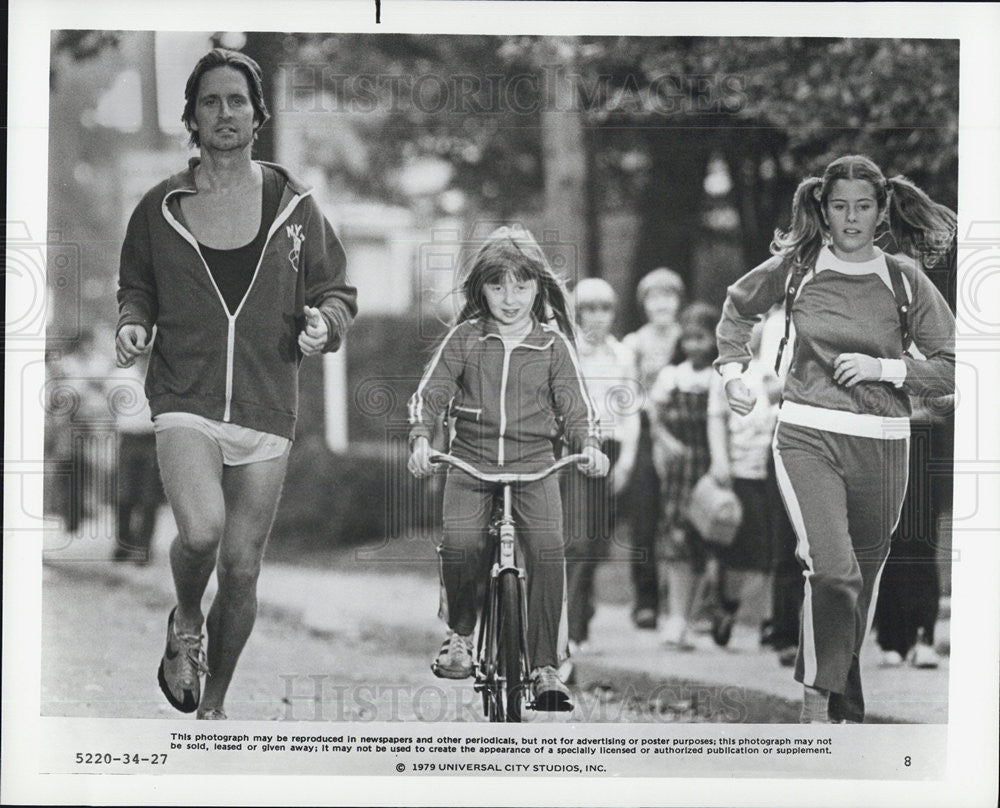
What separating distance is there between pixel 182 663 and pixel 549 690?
1.46 metres

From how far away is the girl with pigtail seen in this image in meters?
5.00

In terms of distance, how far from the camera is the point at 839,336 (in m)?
5.00

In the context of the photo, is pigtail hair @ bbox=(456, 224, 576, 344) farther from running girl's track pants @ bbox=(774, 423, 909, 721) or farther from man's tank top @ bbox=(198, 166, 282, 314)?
running girl's track pants @ bbox=(774, 423, 909, 721)

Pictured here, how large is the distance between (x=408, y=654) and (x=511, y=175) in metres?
1.95

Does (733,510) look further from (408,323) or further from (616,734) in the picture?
(408,323)

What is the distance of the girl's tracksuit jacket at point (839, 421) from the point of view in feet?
16.4

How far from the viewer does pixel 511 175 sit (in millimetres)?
5008

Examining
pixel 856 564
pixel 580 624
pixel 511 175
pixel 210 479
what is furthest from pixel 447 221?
pixel 856 564

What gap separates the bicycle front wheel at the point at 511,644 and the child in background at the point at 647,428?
0.48 meters

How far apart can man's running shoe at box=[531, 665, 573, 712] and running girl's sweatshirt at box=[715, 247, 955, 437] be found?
54.2 inches

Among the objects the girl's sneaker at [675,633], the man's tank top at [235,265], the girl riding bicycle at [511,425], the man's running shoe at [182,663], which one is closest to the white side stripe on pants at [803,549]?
the girl's sneaker at [675,633]

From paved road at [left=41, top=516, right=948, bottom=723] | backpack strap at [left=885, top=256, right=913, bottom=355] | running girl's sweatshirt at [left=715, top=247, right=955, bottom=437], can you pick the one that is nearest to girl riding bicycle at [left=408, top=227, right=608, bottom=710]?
paved road at [left=41, top=516, right=948, bottom=723]

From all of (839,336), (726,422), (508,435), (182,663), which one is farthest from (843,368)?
(182,663)

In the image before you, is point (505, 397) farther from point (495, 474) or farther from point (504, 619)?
point (504, 619)
